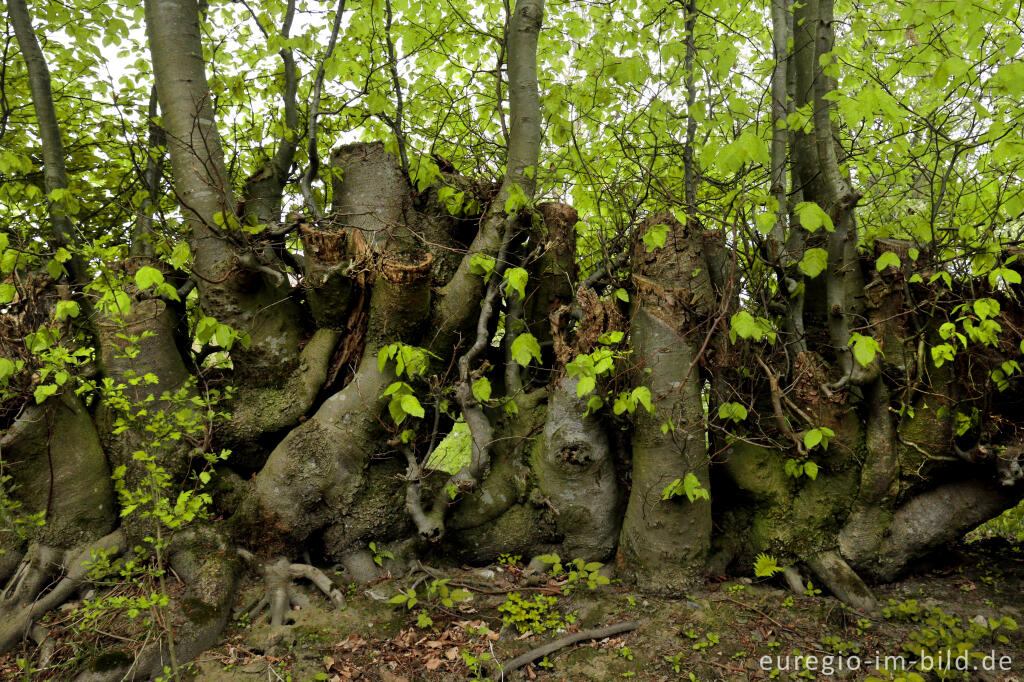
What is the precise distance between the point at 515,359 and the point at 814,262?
2.21 meters

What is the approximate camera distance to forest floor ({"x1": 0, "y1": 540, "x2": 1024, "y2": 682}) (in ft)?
10.3

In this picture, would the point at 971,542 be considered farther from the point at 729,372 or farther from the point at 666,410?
the point at 666,410

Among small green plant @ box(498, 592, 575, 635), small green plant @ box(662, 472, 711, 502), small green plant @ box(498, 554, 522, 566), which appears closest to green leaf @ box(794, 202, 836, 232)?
small green plant @ box(662, 472, 711, 502)

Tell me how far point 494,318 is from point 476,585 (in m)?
2.09

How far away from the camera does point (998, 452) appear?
11.9 ft

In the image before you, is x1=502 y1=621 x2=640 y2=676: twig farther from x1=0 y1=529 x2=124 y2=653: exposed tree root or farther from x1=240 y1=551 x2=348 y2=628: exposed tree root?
x1=0 y1=529 x2=124 y2=653: exposed tree root

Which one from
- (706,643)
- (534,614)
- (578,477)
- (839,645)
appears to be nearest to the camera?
(839,645)

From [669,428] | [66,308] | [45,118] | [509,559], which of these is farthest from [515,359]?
[45,118]

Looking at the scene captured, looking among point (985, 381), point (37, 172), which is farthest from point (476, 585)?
point (37, 172)

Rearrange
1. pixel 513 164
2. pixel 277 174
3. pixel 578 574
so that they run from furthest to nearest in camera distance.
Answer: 1. pixel 277 174
2. pixel 513 164
3. pixel 578 574


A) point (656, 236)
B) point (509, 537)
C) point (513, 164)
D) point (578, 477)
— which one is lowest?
point (509, 537)

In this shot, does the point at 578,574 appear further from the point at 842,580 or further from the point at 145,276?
the point at 145,276

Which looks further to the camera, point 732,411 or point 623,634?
point 732,411

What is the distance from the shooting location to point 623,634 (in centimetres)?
350
